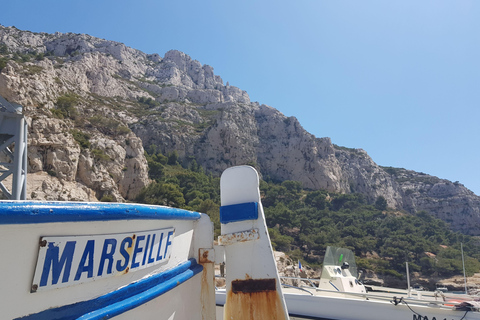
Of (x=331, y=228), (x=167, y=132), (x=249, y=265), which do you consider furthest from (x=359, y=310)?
(x=167, y=132)

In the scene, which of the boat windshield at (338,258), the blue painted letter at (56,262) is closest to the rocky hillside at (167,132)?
the boat windshield at (338,258)

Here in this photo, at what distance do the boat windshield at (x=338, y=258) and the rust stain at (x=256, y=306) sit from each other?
4.18 meters

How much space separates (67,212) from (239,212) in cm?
176

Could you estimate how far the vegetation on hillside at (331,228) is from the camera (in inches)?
1152

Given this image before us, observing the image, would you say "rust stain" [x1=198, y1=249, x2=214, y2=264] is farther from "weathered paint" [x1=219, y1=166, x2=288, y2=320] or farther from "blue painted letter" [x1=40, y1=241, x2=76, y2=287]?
"blue painted letter" [x1=40, y1=241, x2=76, y2=287]

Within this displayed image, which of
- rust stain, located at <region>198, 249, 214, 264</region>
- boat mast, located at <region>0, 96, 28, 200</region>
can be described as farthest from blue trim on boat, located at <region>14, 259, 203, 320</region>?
boat mast, located at <region>0, 96, 28, 200</region>

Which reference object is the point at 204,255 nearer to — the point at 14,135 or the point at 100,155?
the point at 14,135

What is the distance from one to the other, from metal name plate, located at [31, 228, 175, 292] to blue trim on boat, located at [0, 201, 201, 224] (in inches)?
3.9

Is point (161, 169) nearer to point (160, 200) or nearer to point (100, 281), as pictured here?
point (160, 200)

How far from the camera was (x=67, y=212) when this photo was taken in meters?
1.48

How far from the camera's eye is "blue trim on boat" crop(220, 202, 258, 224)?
9.73ft

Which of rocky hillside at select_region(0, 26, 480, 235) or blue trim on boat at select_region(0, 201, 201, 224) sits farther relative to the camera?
rocky hillside at select_region(0, 26, 480, 235)

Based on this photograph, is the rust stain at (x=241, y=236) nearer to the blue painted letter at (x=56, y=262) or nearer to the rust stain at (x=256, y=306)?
the rust stain at (x=256, y=306)

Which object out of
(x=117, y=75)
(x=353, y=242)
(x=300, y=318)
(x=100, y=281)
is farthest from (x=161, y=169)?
(x=117, y=75)
